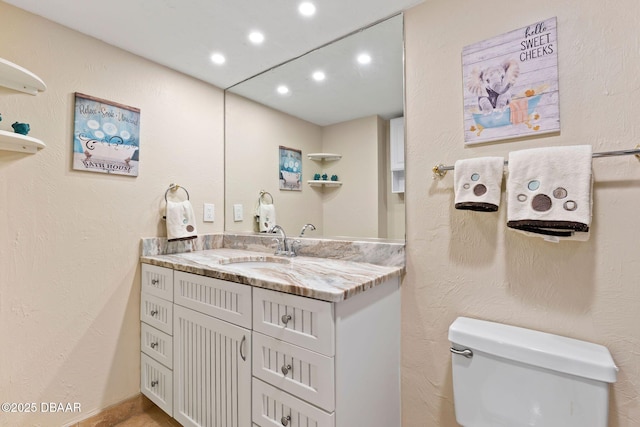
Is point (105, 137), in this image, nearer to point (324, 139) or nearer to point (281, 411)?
point (324, 139)

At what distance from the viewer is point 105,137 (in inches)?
62.7

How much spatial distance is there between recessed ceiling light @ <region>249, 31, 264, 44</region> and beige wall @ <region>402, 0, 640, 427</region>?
0.76 meters

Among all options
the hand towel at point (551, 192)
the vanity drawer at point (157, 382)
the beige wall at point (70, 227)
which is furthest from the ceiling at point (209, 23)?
the vanity drawer at point (157, 382)

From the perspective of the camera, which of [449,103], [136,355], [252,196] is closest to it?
[449,103]

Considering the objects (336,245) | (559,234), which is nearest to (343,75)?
(336,245)

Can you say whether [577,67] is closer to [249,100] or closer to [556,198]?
[556,198]

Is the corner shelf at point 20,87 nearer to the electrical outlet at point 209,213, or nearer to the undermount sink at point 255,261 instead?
the electrical outlet at point 209,213

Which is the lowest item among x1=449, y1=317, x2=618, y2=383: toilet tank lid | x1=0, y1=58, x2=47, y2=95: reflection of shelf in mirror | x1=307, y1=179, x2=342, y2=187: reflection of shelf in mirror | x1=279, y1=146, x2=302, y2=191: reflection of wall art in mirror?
x1=449, y1=317, x2=618, y2=383: toilet tank lid

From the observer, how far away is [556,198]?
944 mm

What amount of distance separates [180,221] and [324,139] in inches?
40.7

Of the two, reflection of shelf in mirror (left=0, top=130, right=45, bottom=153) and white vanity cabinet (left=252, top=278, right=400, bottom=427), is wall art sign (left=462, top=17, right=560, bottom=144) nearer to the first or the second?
white vanity cabinet (left=252, top=278, right=400, bottom=427)

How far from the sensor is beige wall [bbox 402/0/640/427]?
0.94 metres

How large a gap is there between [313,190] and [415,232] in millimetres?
716

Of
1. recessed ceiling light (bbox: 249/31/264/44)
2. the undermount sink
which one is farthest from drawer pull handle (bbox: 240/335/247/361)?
recessed ceiling light (bbox: 249/31/264/44)
